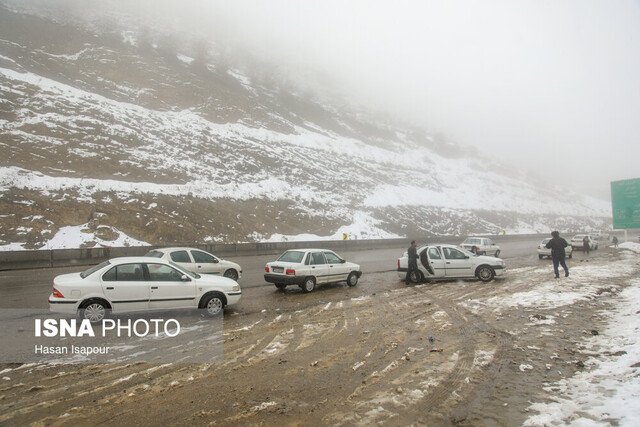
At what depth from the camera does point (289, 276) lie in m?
11.9

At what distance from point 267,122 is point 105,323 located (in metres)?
58.0

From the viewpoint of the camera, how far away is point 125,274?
315 inches

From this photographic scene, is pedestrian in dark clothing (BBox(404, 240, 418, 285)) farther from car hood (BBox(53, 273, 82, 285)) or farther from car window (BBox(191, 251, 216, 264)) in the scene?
car hood (BBox(53, 273, 82, 285))

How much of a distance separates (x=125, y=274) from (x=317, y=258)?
6281 mm

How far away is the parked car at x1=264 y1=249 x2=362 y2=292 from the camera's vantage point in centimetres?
1195

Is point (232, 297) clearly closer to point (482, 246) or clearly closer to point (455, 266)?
point (455, 266)

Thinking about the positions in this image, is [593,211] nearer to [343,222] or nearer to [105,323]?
[343,222]

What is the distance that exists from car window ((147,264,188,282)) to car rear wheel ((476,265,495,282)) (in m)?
11.0

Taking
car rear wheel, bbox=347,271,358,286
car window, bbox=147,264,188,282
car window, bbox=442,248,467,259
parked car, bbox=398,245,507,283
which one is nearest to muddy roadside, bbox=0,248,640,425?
car window, bbox=147,264,188,282

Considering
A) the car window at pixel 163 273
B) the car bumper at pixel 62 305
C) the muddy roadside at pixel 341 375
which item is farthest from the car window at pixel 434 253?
the car bumper at pixel 62 305

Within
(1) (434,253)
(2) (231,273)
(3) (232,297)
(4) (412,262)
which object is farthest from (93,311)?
(1) (434,253)

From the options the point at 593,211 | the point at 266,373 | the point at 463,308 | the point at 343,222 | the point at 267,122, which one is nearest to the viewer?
the point at 266,373

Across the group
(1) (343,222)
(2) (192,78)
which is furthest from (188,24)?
(1) (343,222)

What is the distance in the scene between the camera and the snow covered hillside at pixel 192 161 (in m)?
28.6
